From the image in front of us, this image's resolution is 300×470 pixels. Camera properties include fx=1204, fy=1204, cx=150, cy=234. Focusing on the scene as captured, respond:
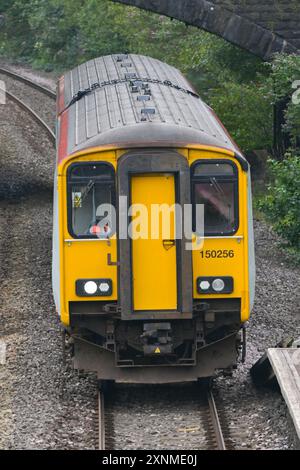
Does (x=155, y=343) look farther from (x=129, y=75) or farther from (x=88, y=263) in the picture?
(x=129, y=75)

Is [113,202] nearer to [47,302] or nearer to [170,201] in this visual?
[170,201]

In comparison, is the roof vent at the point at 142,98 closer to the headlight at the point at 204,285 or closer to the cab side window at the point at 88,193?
the cab side window at the point at 88,193

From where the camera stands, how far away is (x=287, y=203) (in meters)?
16.8

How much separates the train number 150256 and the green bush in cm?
502

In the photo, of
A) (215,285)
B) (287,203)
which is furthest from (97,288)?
(287,203)

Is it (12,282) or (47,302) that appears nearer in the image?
(47,302)

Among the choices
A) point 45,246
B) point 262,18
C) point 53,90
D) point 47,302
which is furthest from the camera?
point 53,90

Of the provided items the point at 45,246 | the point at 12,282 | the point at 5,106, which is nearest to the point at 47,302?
the point at 12,282

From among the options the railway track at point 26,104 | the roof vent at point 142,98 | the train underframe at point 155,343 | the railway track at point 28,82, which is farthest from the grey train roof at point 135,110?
the railway track at point 28,82

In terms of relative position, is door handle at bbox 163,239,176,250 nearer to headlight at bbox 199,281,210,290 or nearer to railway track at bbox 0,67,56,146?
headlight at bbox 199,281,210,290

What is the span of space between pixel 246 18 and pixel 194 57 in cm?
550

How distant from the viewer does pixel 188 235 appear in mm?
11500

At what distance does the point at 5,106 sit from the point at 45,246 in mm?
12132

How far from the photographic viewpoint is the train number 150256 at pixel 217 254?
11.7 metres
